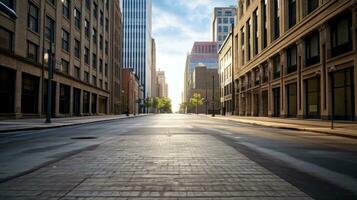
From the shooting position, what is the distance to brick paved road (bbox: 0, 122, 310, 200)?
4680 millimetres

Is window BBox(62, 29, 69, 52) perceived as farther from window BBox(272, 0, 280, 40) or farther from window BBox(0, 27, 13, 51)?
window BBox(272, 0, 280, 40)

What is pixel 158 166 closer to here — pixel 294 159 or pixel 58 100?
pixel 294 159

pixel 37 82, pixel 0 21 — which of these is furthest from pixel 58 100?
pixel 0 21

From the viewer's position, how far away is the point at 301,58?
34.8 metres

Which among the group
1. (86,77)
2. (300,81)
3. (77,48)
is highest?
(77,48)

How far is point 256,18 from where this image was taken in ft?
180

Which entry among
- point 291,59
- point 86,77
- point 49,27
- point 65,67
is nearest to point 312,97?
point 291,59

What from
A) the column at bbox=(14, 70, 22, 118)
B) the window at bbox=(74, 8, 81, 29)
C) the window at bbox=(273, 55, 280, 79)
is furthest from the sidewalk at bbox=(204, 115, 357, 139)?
the window at bbox=(74, 8, 81, 29)

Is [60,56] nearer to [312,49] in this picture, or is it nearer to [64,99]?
[64,99]

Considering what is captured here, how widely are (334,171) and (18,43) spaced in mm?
29611

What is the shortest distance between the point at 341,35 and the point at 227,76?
57.3 meters

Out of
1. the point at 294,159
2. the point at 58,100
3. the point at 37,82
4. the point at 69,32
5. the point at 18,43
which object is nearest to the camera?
the point at 294,159

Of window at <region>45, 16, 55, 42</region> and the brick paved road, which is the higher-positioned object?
window at <region>45, 16, 55, 42</region>

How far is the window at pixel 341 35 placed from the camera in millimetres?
26312
